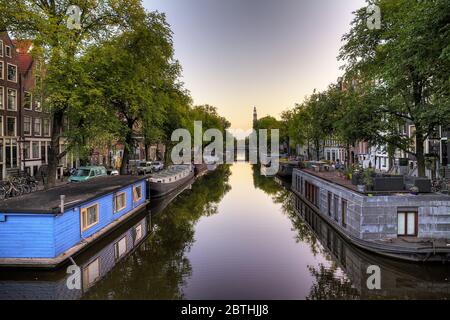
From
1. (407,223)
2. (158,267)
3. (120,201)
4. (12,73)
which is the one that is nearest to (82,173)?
(120,201)

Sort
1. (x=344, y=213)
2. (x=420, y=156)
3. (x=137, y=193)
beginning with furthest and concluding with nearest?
1. (x=137, y=193)
2. (x=420, y=156)
3. (x=344, y=213)

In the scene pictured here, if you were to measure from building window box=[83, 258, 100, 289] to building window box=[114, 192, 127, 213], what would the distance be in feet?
23.0

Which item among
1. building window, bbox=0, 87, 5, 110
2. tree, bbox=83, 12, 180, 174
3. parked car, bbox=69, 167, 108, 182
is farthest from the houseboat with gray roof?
building window, bbox=0, 87, 5, 110

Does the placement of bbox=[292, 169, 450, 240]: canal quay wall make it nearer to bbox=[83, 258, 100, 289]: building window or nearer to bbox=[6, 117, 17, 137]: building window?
bbox=[83, 258, 100, 289]: building window

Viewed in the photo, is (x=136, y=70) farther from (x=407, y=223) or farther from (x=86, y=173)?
(x=407, y=223)

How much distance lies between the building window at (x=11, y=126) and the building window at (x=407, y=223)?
3663 centimetres

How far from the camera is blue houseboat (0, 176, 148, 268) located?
46.1ft

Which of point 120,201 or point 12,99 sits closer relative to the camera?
point 120,201

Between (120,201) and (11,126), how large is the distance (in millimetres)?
21602

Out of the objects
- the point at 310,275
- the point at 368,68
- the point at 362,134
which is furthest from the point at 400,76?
the point at 310,275

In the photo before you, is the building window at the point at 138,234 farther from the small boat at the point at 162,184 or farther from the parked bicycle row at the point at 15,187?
the small boat at the point at 162,184

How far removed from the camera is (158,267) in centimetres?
1596

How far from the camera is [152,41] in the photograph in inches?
1135

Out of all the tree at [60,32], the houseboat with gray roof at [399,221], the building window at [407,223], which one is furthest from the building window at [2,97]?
the building window at [407,223]
